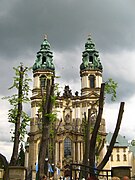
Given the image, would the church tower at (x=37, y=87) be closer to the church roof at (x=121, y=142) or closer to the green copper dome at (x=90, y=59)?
the green copper dome at (x=90, y=59)

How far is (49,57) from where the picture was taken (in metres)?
75.0

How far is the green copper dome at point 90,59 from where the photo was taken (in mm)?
71688

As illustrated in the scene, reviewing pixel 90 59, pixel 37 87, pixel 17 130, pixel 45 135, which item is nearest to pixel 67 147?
pixel 37 87

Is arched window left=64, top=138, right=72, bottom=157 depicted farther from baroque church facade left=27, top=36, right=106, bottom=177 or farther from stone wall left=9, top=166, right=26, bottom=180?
stone wall left=9, top=166, right=26, bottom=180

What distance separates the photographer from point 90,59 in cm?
7338

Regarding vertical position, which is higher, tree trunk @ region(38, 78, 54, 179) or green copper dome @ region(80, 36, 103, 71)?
green copper dome @ region(80, 36, 103, 71)

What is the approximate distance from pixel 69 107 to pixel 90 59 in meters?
11.9

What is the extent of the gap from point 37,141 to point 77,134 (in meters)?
8.03

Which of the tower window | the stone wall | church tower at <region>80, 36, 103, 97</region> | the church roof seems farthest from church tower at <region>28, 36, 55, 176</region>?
the stone wall

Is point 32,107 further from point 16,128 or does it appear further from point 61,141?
point 16,128

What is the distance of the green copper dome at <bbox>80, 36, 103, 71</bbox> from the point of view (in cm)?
7169

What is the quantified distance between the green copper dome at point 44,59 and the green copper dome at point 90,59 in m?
7.16

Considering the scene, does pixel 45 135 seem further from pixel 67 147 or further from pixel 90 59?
pixel 90 59

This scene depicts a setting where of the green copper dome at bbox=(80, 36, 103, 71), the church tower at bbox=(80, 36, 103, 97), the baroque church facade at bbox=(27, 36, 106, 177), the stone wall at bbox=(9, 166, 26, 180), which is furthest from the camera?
the green copper dome at bbox=(80, 36, 103, 71)
